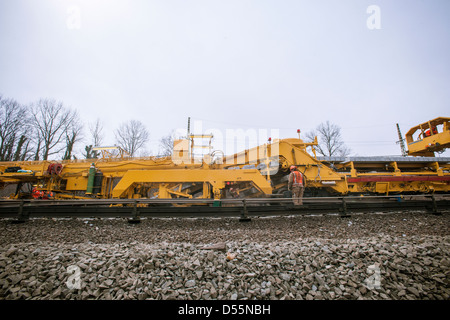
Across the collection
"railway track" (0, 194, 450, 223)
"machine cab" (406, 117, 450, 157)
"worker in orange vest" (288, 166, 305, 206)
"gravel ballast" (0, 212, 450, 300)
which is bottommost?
"gravel ballast" (0, 212, 450, 300)

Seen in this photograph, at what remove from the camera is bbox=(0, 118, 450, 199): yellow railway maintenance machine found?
648cm

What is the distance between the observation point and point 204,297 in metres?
2.09

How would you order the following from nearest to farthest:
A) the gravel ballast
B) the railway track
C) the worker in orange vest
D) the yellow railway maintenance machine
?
the gravel ballast
the railway track
the worker in orange vest
the yellow railway maintenance machine

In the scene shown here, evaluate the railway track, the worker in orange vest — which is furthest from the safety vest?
the railway track

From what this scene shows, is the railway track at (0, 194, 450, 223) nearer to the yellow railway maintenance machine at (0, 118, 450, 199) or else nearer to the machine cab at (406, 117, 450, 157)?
the yellow railway maintenance machine at (0, 118, 450, 199)

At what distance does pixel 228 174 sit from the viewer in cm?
640

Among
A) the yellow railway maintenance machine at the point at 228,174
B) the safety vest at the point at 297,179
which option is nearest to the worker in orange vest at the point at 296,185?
the safety vest at the point at 297,179

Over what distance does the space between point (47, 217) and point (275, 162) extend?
7.61 m

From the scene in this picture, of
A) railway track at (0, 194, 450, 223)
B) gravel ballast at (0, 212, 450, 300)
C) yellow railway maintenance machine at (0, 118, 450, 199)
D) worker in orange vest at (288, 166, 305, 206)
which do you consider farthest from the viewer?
yellow railway maintenance machine at (0, 118, 450, 199)

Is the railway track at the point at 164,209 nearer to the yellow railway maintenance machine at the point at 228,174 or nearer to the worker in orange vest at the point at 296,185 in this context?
the worker in orange vest at the point at 296,185

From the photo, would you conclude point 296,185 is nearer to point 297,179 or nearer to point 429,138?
point 297,179

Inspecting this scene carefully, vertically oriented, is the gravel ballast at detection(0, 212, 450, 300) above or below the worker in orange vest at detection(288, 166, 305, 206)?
below
